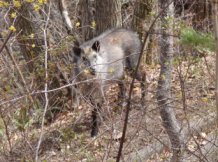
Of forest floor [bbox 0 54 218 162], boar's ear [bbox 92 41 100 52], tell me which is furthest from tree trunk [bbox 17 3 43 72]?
forest floor [bbox 0 54 218 162]

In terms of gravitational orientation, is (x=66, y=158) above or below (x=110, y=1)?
below

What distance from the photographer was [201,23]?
32.7 ft

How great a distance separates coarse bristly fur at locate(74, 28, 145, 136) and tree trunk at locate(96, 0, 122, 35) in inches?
24.5

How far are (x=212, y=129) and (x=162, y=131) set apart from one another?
72 cm

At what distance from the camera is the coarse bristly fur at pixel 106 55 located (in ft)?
24.7

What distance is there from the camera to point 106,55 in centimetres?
854

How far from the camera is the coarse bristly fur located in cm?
753

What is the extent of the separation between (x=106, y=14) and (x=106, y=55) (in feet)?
4.59

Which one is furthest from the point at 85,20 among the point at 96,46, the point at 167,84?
the point at 167,84

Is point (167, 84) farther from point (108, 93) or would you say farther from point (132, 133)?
point (108, 93)

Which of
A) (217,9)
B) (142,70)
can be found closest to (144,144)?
(142,70)

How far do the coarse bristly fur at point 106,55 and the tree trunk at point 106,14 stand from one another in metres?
0.62

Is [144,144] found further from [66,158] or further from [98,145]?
[66,158]

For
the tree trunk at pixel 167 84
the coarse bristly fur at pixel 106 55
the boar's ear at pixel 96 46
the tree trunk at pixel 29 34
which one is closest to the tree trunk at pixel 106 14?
the coarse bristly fur at pixel 106 55
